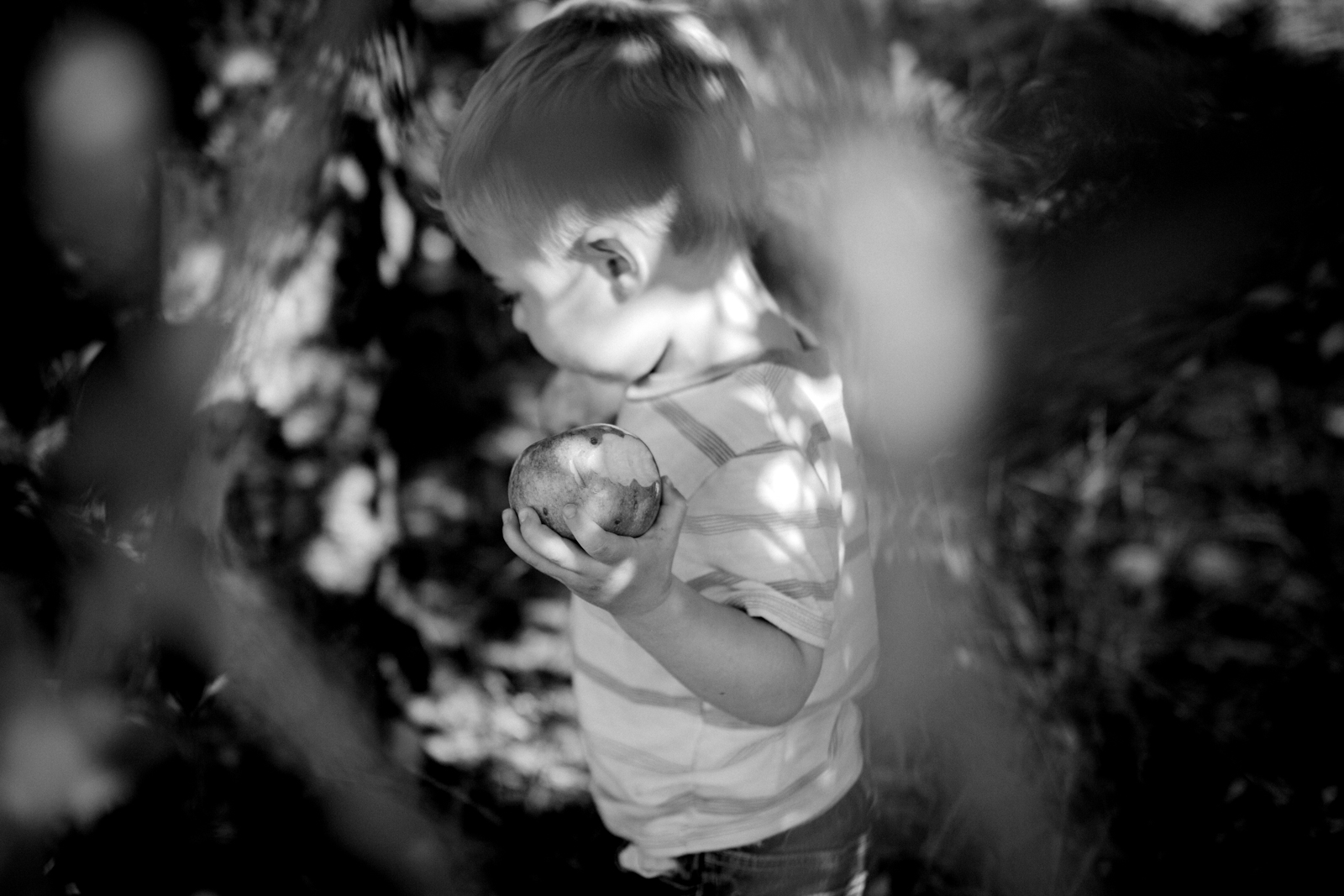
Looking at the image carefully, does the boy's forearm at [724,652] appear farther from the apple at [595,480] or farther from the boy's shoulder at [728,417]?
the boy's shoulder at [728,417]

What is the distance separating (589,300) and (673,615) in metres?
0.54

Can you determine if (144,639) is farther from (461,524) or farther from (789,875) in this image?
(789,875)

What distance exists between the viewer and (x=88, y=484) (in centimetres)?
258

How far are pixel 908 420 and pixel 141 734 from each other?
6.98ft

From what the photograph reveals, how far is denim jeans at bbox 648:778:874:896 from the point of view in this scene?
1735mm

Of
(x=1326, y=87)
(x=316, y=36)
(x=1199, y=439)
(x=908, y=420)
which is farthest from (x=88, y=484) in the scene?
(x=1326, y=87)

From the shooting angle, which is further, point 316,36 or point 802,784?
point 316,36

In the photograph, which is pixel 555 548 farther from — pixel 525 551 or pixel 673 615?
pixel 673 615

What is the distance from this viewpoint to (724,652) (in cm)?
132

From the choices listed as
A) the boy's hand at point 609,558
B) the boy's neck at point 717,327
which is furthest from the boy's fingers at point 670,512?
the boy's neck at point 717,327

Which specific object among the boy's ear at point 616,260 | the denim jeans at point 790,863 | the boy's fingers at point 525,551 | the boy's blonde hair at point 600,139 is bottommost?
the denim jeans at point 790,863

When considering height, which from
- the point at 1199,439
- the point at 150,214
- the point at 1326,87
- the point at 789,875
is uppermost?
the point at 1326,87

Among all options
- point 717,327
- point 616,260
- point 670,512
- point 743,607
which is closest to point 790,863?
point 743,607

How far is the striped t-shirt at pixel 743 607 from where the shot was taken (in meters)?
1.40
